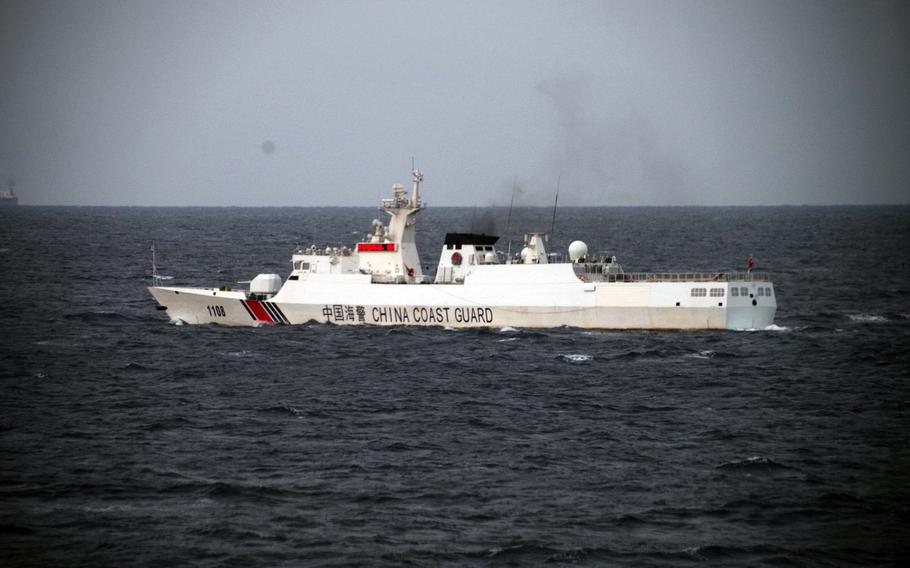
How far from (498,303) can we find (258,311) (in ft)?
37.8

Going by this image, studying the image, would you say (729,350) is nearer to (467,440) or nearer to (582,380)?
(582,380)

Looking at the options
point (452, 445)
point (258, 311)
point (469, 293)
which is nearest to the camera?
point (452, 445)

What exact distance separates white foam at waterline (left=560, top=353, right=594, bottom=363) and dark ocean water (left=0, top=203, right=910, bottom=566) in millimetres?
77

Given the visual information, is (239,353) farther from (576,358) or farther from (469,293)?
(576,358)

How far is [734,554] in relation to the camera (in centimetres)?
2105

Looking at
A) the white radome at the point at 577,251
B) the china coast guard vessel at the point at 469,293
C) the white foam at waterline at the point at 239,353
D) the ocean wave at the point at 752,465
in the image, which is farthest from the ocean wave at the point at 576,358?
the ocean wave at the point at 752,465

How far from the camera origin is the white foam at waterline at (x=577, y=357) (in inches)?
1617

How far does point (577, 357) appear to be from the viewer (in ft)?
137

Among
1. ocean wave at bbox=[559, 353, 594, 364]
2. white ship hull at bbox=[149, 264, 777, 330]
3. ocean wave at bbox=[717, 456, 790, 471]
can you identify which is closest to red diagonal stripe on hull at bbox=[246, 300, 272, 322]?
white ship hull at bbox=[149, 264, 777, 330]

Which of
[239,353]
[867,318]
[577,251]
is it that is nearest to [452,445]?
[239,353]

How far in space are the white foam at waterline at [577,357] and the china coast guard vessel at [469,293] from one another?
18.7ft

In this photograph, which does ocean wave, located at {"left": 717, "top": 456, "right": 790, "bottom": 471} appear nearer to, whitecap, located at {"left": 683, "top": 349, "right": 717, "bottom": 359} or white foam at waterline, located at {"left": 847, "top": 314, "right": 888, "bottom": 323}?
whitecap, located at {"left": 683, "top": 349, "right": 717, "bottom": 359}

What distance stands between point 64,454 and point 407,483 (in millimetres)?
9227

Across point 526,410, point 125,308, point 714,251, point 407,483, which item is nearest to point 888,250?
point 714,251
